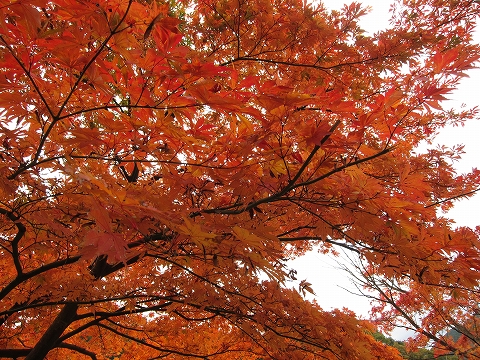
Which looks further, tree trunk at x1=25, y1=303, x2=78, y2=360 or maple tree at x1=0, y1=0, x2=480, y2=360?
tree trunk at x1=25, y1=303, x2=78, y2=360

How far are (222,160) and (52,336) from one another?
118 inches

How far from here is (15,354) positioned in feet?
10.5

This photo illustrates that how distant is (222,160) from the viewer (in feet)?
4.75

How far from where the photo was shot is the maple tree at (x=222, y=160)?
3.51 ft

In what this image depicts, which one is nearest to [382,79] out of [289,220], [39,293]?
[289,220]

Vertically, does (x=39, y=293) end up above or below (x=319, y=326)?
above

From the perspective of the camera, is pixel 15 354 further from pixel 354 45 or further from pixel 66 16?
pixel 354 45

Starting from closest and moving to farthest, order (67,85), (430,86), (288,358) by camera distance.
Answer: (430,86), (67,85), (288,358)

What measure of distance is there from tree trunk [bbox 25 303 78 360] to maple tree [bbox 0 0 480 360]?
2 centimetres

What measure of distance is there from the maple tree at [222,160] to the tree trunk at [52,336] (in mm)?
17

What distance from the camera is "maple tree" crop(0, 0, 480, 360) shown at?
1068 millimetres

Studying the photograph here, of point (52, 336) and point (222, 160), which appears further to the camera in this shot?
point (52, 336)

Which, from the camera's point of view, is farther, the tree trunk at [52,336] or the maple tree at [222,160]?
the tree trunk at [52,336]

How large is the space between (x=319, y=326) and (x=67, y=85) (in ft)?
7.68
